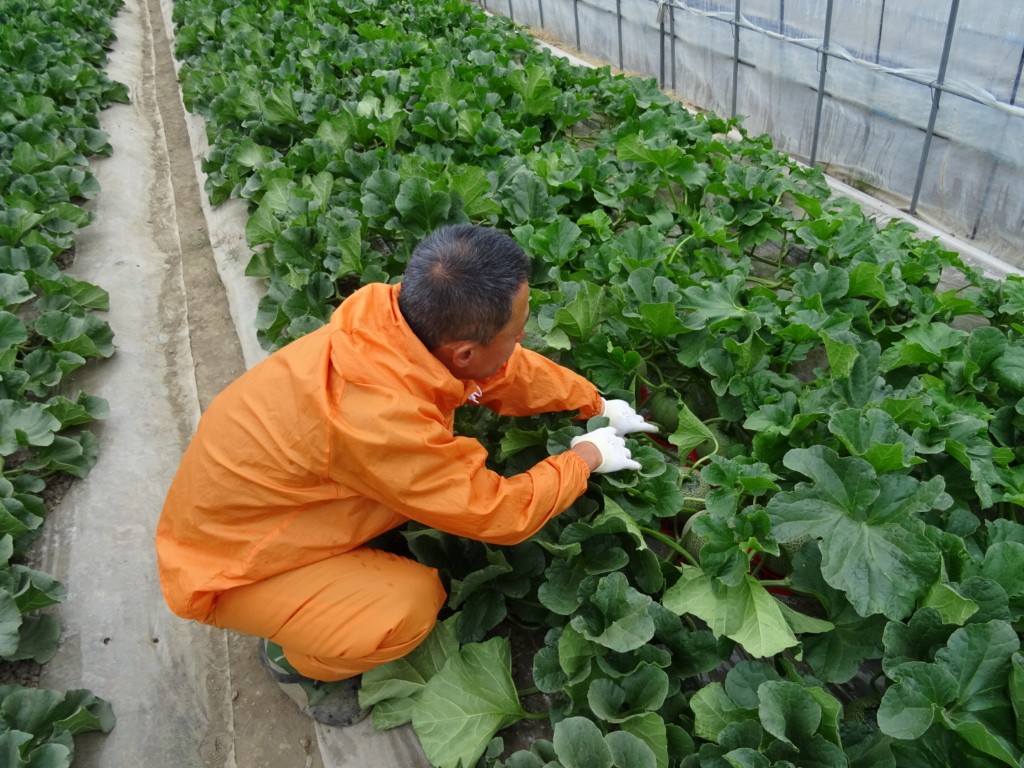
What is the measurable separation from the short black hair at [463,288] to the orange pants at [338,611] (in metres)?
0.77

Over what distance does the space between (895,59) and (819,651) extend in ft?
15.7

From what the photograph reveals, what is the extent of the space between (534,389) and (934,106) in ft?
13.4

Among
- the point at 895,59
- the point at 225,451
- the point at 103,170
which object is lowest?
the point at 103,170

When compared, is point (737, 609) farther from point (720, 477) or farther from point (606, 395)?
point (606, 395)

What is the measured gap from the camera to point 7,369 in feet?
12.2

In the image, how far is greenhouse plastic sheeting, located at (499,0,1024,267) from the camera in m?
4.78

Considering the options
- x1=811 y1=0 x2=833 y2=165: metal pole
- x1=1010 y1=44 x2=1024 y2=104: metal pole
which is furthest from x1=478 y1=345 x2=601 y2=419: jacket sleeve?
x1=811 y1=0 x2=833 y2=165: metal pole

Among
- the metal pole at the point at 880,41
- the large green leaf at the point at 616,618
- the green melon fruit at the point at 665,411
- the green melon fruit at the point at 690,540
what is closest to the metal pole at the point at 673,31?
the metal pole at the point at 880,41

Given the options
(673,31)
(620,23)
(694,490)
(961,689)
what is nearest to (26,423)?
(694,490)

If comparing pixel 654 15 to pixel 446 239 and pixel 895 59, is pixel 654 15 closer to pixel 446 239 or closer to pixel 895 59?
pixel 895 59

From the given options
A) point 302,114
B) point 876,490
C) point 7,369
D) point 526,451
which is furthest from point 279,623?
point 302,114

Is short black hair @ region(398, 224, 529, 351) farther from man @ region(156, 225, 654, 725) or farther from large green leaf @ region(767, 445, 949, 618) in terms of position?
large green leaf @ region(767, 445, 949, 618)

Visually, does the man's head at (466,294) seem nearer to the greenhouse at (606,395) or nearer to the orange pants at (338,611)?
the greenhouse at (606,395)

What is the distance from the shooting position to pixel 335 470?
216cm
